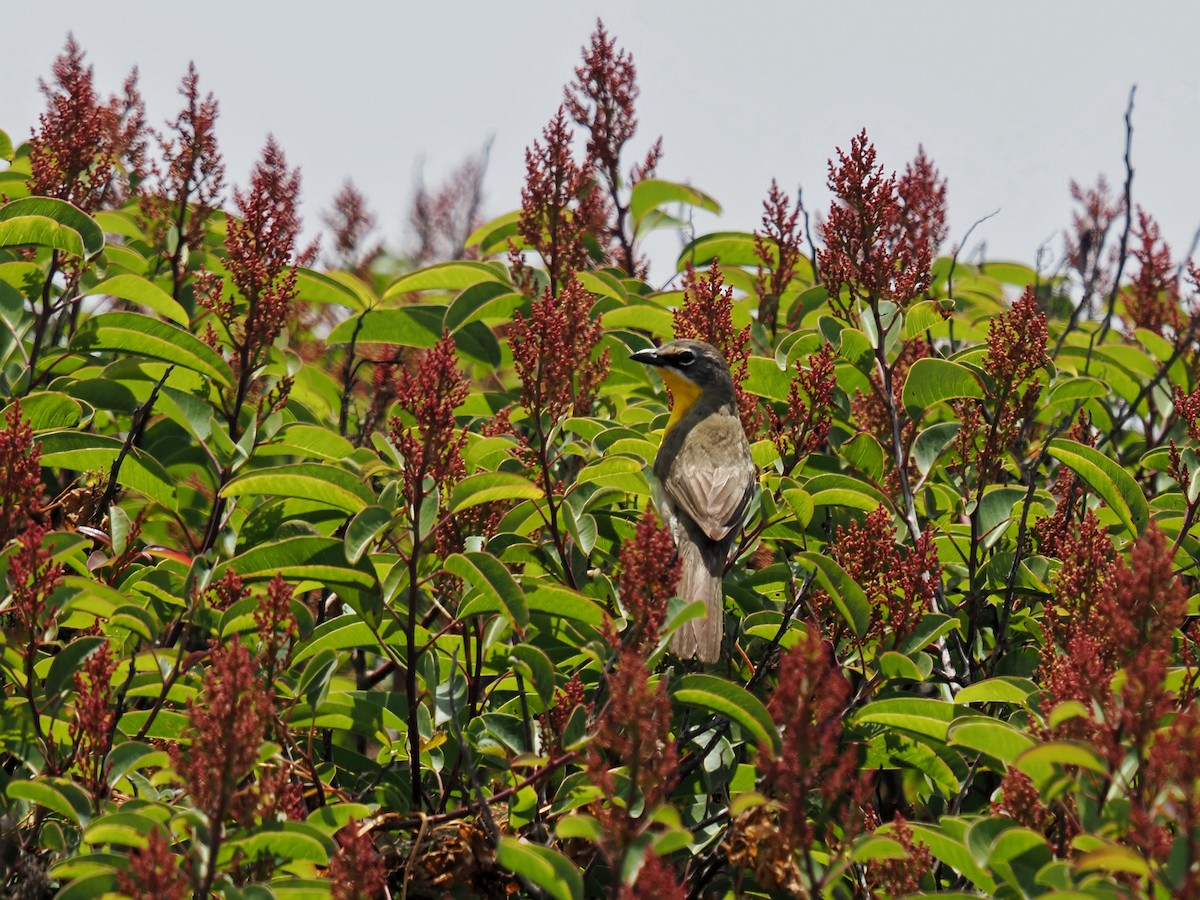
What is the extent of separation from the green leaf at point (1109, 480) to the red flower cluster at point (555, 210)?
6.96 ft

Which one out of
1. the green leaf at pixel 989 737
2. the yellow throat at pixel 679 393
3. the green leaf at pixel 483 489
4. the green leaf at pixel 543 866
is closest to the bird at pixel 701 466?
the yellow throat at pixel 679 393

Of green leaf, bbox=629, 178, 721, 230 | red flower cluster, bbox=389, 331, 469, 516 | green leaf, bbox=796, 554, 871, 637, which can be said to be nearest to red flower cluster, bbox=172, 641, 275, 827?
red flower cluster, bbox=389, 331, 469, 516

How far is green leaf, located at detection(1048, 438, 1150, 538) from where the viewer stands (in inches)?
182

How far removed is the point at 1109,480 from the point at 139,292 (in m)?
3.55

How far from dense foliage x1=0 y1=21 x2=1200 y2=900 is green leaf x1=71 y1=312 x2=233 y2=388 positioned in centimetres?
2

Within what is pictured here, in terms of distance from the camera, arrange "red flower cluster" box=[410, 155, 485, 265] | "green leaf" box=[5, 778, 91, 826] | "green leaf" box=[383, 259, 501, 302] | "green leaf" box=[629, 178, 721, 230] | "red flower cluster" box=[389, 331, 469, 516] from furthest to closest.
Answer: "red flower cluster" box=[410, 155, 485, 265] → "green leaf" box=[629, 178, 721, 230] → "green leaf" box=[383, 259, 501, 302] → "red flower cluster" box=[389, 331, 469, 516] → "green leaf" box=[5, 778, 91, 826]

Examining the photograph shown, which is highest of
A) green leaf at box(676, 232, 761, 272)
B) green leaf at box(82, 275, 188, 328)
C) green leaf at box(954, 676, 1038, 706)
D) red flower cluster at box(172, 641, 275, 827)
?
green leaf at box(676, 232, 761, 272)

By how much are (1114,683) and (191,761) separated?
90.9 inches

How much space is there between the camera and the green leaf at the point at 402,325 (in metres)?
6.25

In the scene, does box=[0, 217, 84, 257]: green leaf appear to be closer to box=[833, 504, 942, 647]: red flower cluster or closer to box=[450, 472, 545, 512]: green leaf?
box=[450, 472, 545, 512]: green leaf

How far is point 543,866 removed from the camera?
10.1 ft

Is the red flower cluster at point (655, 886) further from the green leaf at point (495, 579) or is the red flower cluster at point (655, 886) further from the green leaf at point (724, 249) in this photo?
the green leaf at point (724, 249)

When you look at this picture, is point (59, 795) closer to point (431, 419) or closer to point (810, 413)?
point (431, 419)

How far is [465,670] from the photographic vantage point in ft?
14.5
